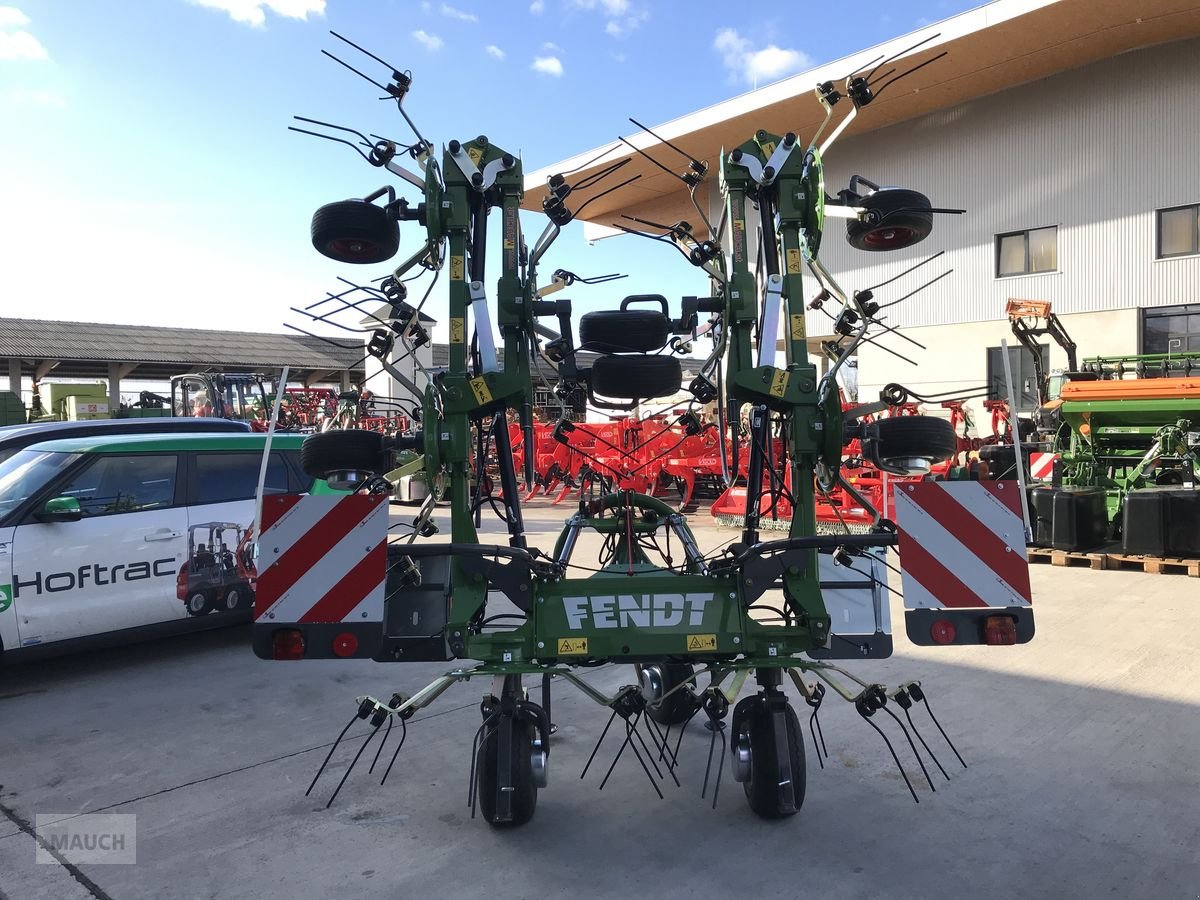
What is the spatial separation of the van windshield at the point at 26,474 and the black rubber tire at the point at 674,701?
3.83 m

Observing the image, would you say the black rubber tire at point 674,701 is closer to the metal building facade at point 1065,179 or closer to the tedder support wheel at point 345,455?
the tedder support wheel at point 345,455

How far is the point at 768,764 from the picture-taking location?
3.29 metres

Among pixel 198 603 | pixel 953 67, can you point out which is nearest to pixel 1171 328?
pixel 953 67

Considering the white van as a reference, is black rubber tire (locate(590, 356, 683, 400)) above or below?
above

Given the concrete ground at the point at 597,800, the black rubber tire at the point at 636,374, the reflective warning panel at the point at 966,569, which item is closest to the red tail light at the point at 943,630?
the reflective warning panel at the point at 966,569

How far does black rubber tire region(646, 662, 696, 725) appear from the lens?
435 centimetres

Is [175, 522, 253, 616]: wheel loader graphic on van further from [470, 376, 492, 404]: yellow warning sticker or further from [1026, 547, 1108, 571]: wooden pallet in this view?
[1026, 547, 1108, 571]: wooden pallet

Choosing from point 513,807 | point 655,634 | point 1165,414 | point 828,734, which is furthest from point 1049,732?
point 1165,414

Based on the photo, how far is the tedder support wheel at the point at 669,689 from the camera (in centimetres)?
436

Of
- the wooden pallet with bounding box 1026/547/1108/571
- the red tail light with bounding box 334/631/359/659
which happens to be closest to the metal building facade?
the wooden pallet with bounding box 1026/547/1108/571

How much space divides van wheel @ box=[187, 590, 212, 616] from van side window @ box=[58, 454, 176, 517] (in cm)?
62

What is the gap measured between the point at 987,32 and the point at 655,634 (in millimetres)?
17723

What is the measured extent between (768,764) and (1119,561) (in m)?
7.09

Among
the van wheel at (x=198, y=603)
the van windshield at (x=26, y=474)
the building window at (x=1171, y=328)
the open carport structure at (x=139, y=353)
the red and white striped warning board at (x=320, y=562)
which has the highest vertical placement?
the open carport structure at (x=139, y=353)
